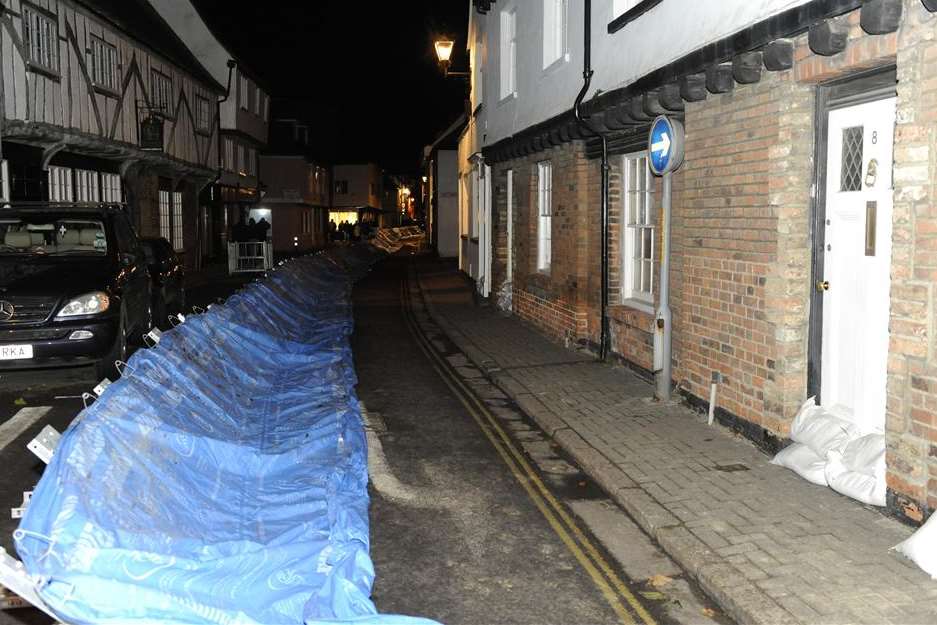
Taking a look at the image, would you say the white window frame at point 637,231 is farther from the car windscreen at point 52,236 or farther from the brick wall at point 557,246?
the car windscreen at point 52,236

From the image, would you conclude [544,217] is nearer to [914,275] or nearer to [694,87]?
[694,87]

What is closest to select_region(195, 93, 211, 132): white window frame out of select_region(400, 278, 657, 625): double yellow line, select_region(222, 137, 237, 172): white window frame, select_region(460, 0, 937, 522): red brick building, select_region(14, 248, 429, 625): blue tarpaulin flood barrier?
select_region(222, 137, 237, 172): white window frame

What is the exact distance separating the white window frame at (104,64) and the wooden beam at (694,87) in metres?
16.1

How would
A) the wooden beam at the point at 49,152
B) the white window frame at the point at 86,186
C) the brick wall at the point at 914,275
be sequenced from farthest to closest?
1. the white window frame at the point at 86,186
2. the wooden beam at the point at 49,152
3. the brick wall at the point at 914,275

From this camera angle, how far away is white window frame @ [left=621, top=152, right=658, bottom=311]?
10070 millimetres

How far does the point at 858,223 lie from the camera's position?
5.93 metres

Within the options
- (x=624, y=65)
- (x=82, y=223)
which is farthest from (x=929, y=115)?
(x=82, y=223)

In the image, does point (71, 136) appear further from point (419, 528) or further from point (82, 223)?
point (419, 528)

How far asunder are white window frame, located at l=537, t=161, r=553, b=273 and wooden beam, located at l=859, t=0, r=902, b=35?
30.5ft

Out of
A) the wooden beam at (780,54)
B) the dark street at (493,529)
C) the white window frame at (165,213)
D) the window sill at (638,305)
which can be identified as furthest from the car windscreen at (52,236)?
the white window frame at (165,213)

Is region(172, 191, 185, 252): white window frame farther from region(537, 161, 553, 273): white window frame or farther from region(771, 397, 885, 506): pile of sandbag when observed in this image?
region(771, 397, 885, 506): pile of sandbag

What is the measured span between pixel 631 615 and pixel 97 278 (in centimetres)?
768

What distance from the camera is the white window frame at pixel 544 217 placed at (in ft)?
47.5

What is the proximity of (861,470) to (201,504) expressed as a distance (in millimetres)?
4254
